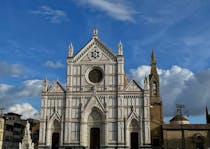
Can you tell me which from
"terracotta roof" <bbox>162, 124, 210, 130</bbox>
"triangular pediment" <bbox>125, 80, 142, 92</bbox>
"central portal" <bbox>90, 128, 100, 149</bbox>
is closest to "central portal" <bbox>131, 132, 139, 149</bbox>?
"terracotta roof" <bbox>162, 124, 210, 130</bbox>

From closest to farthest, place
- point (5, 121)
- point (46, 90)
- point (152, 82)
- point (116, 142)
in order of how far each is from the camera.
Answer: point (116, 142) < point (46, 90) < point (5, 121) < point (152, 82)

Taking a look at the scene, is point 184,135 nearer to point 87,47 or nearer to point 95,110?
point 95,110

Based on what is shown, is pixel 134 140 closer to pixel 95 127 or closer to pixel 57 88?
pixel 95 127

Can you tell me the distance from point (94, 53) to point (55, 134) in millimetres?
14602

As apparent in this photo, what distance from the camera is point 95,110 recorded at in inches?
1943

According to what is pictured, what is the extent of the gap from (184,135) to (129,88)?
36.5 ft

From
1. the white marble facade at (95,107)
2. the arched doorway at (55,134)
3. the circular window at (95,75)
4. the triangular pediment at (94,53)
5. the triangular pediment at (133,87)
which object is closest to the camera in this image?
the white marble facade at (95,107)

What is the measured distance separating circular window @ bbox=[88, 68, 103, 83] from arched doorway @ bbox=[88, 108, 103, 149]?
15.8 ft

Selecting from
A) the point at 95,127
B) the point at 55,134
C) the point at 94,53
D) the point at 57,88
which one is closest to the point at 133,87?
the point at 94,53

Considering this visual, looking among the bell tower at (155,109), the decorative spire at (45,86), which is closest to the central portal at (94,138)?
the bell tower at (155,109)

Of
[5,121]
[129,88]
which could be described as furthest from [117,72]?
[5,121]

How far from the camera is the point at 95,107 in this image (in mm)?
49000

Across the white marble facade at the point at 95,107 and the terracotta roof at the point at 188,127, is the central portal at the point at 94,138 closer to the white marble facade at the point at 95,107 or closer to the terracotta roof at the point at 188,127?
the white marble facade at the point at 95,107

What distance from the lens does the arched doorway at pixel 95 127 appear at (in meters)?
48.9
